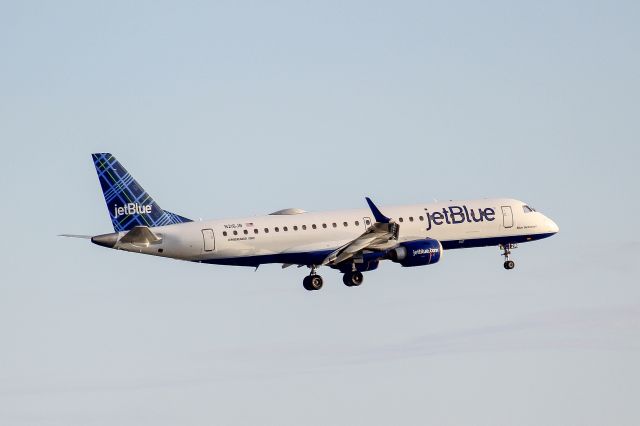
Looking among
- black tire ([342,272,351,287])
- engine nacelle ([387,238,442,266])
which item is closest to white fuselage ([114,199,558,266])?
engine nacelle ([387,238,442,266])

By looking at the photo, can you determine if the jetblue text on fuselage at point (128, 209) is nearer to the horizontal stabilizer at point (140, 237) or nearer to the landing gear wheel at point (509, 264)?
the horizontal stabilizer at point (140, 237)

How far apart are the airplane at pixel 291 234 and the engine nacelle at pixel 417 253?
2.4 inches

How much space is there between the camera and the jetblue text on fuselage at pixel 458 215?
87.8m

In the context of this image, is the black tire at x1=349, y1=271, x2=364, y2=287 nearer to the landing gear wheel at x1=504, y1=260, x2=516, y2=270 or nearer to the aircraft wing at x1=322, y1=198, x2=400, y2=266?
the aircraft wing at x1=322, y1=198, x2=400, y2=266

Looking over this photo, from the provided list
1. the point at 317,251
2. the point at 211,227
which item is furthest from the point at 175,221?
the point at 317,251

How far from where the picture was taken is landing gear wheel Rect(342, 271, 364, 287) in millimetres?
86625

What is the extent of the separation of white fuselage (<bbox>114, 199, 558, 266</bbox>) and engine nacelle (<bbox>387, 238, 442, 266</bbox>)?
1.54 meters

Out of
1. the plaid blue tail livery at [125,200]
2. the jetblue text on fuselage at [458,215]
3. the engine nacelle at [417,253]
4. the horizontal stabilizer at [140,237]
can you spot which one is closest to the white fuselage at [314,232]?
the jetblue text on fuselage at [458,215]

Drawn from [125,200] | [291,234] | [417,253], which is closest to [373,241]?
[417,253]

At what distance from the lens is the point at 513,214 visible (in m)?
91.9

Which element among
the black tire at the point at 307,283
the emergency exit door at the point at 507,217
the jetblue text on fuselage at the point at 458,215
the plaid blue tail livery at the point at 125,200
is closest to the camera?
the plaid blue tail livery at the point at 125,200

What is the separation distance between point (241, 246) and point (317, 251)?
481cm

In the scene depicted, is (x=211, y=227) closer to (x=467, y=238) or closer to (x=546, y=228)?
(x=467, y=238)

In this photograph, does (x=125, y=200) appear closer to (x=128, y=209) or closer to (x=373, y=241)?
(x=128, y=209)
